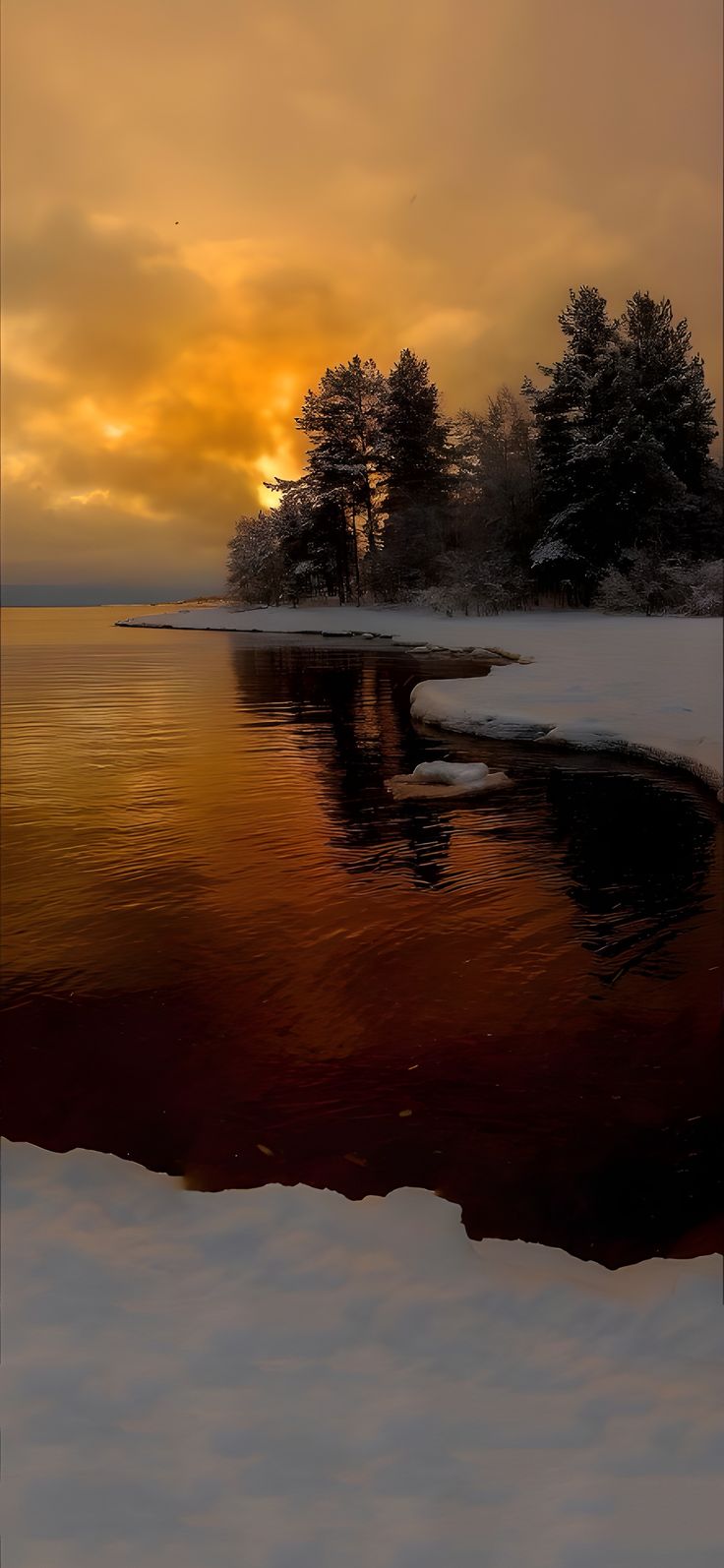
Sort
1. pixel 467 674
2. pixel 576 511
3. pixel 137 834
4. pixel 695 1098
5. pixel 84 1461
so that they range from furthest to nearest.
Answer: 1. pixel 576 511
2. pixel 467 674
3. pixel 137 834
4. pixel 695 1098
5. pixel 84 1461

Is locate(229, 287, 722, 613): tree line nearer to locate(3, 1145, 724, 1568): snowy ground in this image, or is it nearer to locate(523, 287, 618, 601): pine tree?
locate(523, 287, 618, 601): pine tree

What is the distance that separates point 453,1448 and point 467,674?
23540 mm

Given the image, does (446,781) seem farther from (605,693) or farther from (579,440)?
(579,440)

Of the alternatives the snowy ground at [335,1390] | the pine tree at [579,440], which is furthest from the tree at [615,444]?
the snowy ground at [335,1390]

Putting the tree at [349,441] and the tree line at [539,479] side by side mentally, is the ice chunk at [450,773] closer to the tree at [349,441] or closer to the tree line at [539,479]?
the tree line at [539,479]

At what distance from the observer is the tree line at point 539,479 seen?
43.9 metres

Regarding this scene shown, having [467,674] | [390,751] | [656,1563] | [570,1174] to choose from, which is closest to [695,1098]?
[570,1174]

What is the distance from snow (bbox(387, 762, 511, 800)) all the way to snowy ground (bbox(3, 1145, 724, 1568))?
828cm

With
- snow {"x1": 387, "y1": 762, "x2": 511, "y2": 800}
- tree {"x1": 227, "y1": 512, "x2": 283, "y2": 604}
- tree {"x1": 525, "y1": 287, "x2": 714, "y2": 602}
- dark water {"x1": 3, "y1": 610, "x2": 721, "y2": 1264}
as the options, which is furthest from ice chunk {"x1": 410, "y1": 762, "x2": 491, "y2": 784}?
tree {"x1": 227, "y1": 512, "x2": 283, "y2": 604}

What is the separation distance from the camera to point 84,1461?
2.95m

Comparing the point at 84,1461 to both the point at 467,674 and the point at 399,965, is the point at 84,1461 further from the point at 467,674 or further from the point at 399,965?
the point at 467,674

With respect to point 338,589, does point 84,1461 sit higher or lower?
lower

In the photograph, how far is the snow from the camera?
Answer: 1254 centimetres

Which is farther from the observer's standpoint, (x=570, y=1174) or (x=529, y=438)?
(x=529, y=438)
